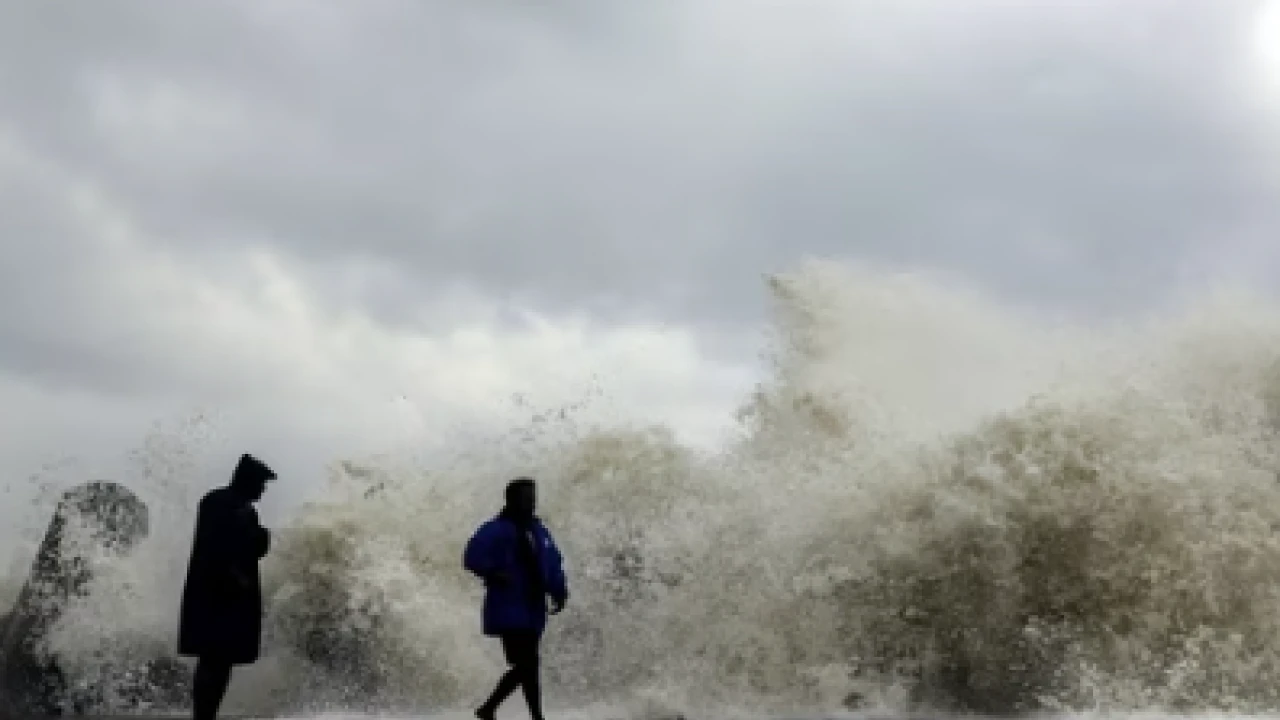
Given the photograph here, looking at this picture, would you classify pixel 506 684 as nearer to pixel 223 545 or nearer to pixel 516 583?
pixel 516 583

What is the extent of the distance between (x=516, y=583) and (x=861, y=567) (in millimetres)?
3073

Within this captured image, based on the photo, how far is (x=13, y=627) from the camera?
14.3 metres

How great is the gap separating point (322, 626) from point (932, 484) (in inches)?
229

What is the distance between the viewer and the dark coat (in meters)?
7.91

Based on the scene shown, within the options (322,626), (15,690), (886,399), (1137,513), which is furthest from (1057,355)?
(15,690)

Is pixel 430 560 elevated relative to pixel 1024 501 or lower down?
elevated

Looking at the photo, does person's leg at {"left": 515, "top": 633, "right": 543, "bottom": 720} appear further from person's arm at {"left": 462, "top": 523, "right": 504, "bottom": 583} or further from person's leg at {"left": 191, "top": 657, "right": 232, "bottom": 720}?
person's leg at {"left": 191, "top": 657, "right": 232, "bottom": 720}

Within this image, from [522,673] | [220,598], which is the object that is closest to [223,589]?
[220,598]

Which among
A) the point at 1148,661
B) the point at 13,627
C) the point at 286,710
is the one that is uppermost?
the point at 13,627

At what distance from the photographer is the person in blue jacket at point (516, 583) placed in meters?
7.83

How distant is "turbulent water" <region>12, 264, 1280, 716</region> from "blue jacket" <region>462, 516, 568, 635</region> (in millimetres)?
2031

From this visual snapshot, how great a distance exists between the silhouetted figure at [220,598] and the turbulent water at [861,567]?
9.06ft

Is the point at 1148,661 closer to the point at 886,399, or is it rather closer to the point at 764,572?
the point at 764,572

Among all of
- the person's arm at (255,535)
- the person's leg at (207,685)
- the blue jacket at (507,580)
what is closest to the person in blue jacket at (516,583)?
the blue jacket at (507,580)
